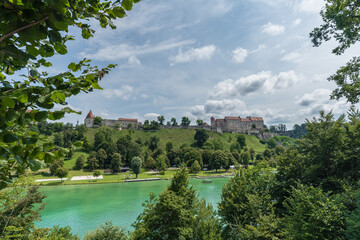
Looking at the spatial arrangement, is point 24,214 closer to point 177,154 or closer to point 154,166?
point 154,166

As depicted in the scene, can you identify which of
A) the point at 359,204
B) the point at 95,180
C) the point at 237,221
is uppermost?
the point at 359,204

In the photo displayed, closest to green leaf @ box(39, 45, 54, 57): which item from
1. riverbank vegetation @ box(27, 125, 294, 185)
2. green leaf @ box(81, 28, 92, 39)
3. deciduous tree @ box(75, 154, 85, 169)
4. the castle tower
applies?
green leaf @ box(81, 28, 92, 39)

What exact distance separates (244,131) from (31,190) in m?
124

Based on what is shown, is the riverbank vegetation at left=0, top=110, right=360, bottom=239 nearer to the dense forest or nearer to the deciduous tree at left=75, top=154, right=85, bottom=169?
the dense forest

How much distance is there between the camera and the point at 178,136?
316 feet

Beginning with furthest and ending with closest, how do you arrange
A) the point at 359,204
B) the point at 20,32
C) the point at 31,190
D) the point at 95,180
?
the point at 95,180 → the point at 31,190 → the point at 359,204 → the point at 20,32

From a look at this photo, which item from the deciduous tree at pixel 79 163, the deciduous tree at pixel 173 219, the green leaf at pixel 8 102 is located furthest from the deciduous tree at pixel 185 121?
the green leaf at pixel 8 102

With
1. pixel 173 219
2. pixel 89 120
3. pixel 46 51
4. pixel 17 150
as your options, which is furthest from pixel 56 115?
pixel 89 120

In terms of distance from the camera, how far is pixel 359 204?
6.50m

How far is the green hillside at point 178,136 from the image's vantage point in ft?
289

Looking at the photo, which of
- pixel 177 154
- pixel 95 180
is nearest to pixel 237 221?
pixel 95 180

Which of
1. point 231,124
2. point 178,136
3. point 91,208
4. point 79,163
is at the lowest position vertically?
point 91,208

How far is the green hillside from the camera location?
289 feet

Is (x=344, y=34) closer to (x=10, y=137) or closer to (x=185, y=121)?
(x=10, y=137)
